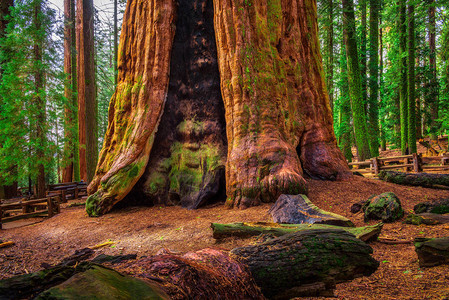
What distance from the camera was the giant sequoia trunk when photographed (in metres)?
6.58

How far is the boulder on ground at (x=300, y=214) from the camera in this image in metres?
3.91

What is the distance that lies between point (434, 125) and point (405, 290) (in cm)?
2185

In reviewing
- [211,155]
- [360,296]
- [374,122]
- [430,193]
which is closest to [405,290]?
[360,296]

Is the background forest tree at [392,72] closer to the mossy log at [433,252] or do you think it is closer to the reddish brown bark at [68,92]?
the mossy log at [433,252]

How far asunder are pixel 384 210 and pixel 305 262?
3.29m

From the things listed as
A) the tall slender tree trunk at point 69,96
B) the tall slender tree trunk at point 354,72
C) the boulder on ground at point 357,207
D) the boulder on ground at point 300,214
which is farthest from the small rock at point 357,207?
the tall slender tree trunk at point 69,96

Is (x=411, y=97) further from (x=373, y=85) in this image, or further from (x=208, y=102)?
(x=208, y=102)

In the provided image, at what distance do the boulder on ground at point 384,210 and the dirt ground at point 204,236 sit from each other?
0.54 ft

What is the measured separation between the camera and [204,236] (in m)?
4.19

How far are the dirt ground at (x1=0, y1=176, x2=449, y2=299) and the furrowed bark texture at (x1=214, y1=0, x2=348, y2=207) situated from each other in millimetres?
664

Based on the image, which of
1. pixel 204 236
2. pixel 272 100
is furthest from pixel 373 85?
pixel 204 236

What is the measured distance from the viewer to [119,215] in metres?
6.82

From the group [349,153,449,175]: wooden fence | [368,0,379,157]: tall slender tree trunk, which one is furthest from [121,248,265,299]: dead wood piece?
[368,0,379,157]: tall slender tree trunk

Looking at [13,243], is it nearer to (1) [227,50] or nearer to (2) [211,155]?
(2) [211,155]
